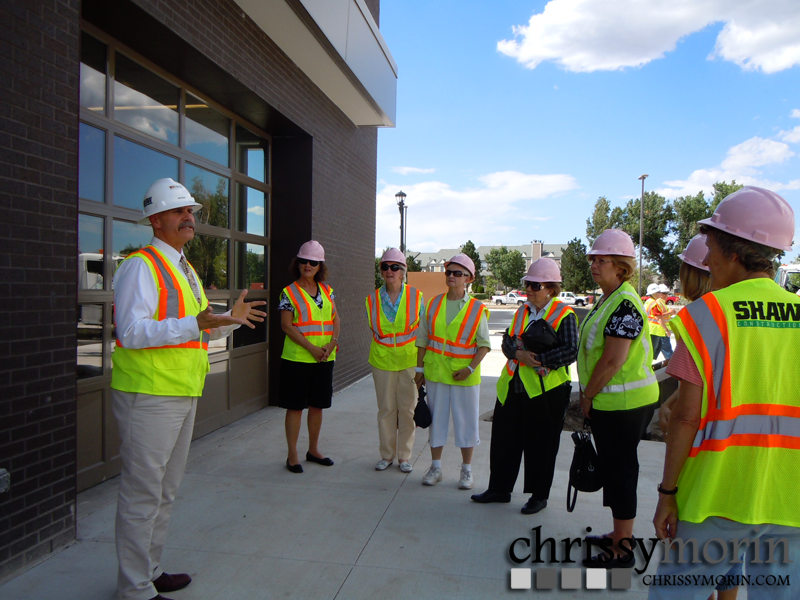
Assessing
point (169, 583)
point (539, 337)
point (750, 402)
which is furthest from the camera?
point (539, 337)

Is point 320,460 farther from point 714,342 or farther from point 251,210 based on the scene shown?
point 714,342

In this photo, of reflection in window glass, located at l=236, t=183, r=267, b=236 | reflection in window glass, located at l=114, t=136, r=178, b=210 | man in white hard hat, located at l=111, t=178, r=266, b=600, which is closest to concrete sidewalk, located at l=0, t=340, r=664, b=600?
man in white hard hat, located at l=111, t=178, r=266, b=600

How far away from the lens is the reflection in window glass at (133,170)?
4332 mm

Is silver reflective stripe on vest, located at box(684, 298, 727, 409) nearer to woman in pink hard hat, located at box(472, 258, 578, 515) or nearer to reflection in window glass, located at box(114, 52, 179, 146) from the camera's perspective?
woman in pink hard hat, located at box(472, 258, 578, 515)

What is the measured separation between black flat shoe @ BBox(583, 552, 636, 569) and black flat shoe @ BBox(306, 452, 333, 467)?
91.7 inches

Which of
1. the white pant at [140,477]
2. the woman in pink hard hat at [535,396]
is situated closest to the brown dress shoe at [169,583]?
the white pant at [140,477]

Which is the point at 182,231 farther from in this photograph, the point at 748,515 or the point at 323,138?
the point at 323,138

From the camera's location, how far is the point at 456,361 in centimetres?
433

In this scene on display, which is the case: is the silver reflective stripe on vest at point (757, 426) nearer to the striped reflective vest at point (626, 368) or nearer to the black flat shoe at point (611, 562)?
the striped reflective vest at point (626, 368)

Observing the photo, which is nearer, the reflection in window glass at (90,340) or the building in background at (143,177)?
the building in background at (143,177)

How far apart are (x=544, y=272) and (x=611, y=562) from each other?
72.7 inches

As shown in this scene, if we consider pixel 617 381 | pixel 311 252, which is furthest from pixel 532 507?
pixel 311 252

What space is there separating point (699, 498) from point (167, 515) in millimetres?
2473

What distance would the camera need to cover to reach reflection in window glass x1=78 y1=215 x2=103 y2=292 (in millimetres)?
3975
